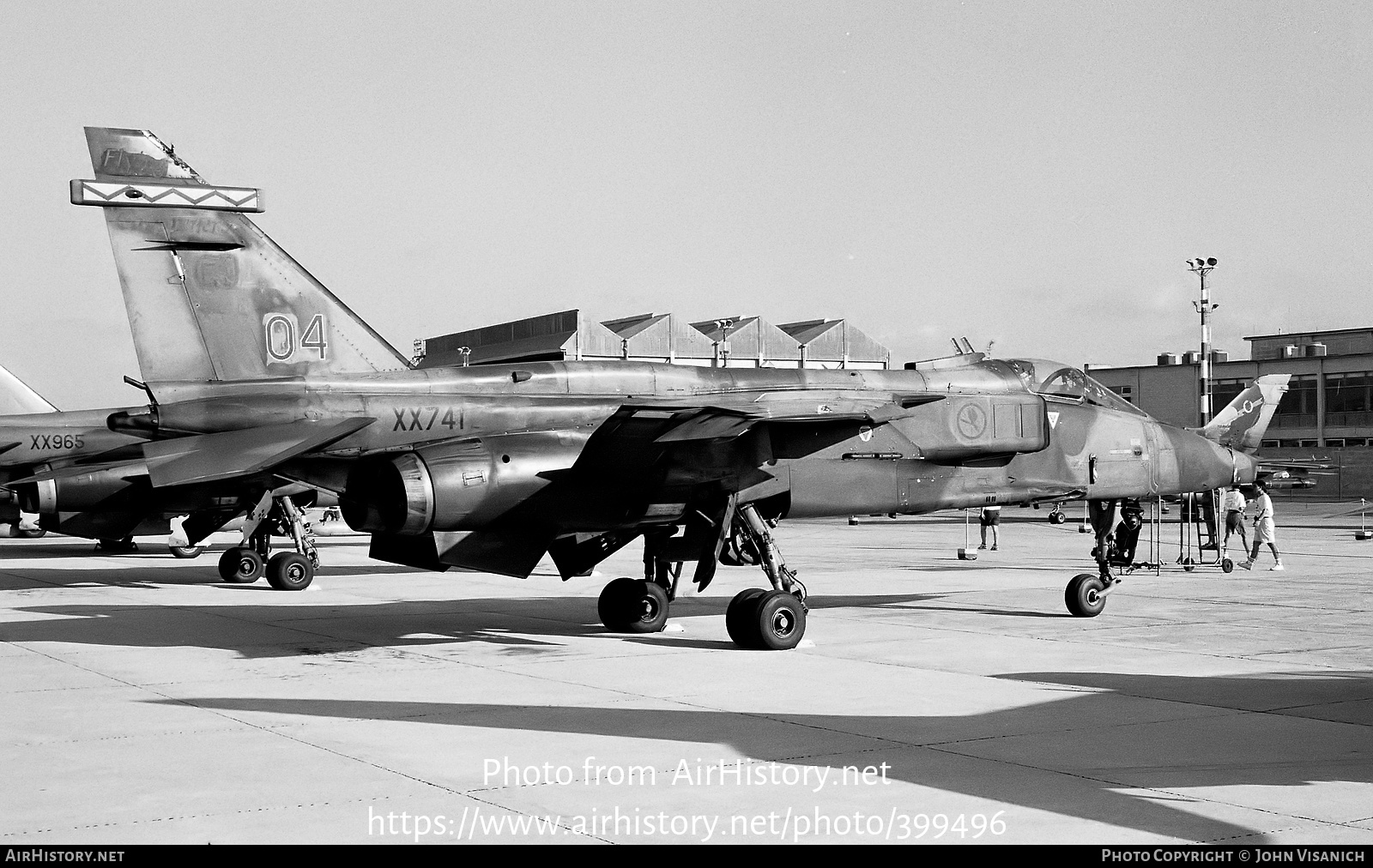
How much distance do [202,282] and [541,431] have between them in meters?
3.90

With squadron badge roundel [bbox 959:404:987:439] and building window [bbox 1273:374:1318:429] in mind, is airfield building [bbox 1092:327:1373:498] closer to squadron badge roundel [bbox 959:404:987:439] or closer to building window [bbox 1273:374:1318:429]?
building window [bbox 1273:374:1318:429]

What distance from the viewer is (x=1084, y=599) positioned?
1514cm

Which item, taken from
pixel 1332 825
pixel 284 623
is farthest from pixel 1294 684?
pixel 284 623

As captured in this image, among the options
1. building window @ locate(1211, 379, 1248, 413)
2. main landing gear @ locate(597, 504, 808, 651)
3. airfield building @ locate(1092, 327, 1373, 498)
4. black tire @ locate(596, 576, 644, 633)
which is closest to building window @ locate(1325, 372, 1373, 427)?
airfield building @ locate(1092, 327, 1373, 498)

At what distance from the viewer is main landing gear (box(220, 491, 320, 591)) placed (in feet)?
68.6

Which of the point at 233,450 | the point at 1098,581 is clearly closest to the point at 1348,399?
the point at 1098,581

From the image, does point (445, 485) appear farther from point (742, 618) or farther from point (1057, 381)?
point (1057, 381)

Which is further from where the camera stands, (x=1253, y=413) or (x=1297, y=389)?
(x=1297, y=389)

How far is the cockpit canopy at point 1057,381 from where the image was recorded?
15219mm

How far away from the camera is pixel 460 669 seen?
11180 millimetres

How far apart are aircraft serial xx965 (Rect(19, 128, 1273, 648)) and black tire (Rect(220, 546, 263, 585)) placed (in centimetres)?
883

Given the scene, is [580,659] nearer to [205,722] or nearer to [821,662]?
[821,662]

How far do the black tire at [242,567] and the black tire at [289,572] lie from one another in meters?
1.07

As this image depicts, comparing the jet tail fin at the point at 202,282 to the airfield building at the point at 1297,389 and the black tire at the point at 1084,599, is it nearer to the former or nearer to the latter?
the black tire at the point at 1084,599
